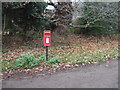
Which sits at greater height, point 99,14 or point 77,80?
point 99,14

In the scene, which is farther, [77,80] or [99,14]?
[99,14]

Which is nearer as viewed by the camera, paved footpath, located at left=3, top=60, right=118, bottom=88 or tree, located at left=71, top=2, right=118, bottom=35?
paved footpath, located at left=3, top=60, right=118, bottom=88

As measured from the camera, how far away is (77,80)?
→ 3.98 metres

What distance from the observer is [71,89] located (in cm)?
346

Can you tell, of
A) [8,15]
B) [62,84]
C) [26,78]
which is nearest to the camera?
[62,84]

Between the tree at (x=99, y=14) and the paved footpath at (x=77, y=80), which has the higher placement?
the tree at (x=99, y=14)

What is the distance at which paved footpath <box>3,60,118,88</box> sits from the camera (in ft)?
12.1

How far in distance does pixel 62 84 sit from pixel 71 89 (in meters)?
0.37

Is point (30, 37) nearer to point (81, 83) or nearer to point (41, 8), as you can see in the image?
point (41, 8)

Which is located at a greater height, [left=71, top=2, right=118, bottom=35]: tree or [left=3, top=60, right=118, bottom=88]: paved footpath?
[left=71, top=2, right=118, bottom=35]: tree

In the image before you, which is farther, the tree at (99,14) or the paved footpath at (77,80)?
the tree at (99,14)

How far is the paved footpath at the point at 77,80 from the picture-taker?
3.68m

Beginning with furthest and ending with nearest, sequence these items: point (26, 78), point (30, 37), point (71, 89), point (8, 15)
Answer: point (30, 37) → point (8, 15) → point (26, 78) → point (71, 89)

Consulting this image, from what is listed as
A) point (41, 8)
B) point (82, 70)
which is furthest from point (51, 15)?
point (82, 70)
